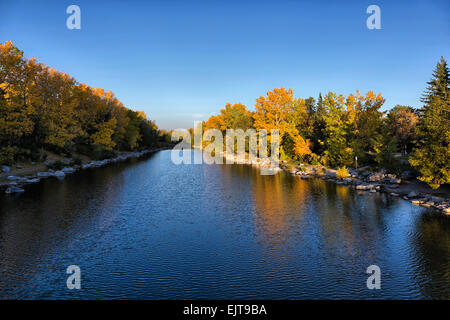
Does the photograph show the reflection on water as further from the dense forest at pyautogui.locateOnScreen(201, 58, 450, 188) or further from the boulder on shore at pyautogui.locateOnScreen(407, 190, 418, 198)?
the dense forest at pyautogui.locateOnScreen(201, 58, 450, 188)

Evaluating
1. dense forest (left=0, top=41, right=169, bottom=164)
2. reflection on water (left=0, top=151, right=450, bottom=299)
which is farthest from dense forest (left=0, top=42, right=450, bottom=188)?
reflection on water (left=0, top=151, right=450, bottom=299)

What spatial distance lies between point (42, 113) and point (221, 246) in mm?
52954

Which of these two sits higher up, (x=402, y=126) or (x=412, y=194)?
(x=402, y=126)

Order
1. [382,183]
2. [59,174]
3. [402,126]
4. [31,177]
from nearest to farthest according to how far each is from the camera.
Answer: [382,183] → [31,177] → [59,174] → [402,126]

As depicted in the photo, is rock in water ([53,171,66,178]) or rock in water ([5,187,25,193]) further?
rock in water ([53,171,66,178])

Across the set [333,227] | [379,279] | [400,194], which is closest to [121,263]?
[379,279]

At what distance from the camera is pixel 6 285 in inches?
536

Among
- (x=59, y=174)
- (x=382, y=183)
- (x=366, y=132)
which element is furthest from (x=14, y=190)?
(x=366, y=132)

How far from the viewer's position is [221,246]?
61.7 ft

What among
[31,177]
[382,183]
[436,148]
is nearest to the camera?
[436,148]

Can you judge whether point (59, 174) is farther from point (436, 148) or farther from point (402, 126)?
point (402, 126)

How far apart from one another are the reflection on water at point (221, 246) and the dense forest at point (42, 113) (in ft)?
66.9

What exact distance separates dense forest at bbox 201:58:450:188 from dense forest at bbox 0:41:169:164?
144 ft

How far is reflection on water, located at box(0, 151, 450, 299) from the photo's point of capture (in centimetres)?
1366
